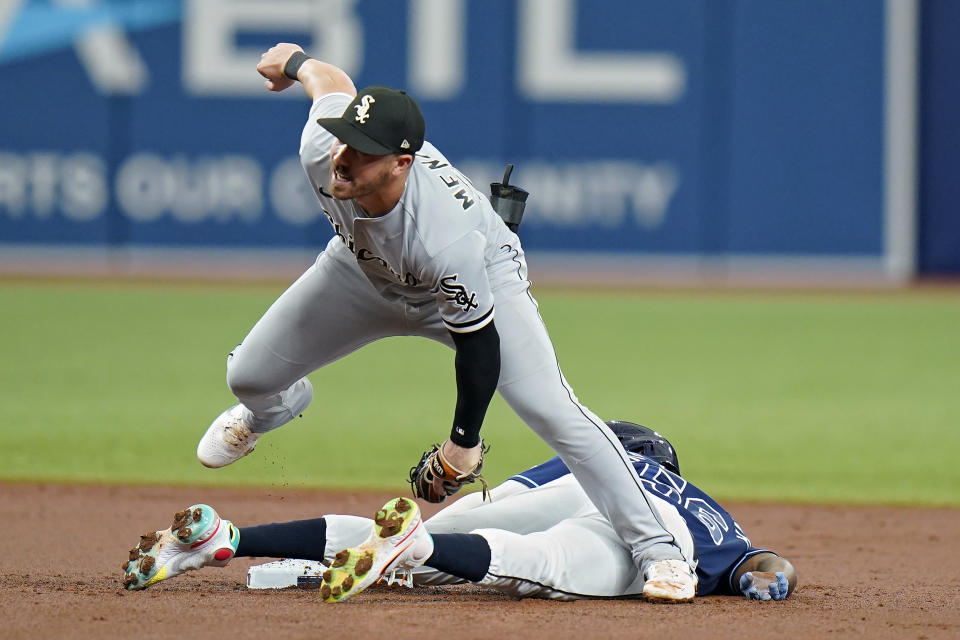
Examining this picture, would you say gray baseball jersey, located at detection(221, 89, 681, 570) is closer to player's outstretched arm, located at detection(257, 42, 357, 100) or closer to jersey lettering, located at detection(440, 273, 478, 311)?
jersey lettering, located at detection(440, 273, 478, 311)

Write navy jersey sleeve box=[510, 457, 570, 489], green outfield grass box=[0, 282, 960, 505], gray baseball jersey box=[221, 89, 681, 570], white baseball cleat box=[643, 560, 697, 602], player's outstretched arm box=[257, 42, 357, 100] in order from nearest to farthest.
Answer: gray baseball jersey box=[221, 89, 681, 570]
white baseball cleat box=[643, 560, 697, 602]
player's outstretched arm box=[257, 42, 357, 100]
navy jersey sleeve box=[510, 457, 570, 489]
green outfield grass box=[0, 282, 960, 505]

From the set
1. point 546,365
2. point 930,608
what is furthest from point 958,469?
point 546,365

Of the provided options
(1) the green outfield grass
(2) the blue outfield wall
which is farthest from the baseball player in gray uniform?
(2) the blue outfield wall

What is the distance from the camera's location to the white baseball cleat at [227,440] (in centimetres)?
499

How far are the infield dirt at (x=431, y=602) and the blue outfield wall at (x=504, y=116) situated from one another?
11600mm

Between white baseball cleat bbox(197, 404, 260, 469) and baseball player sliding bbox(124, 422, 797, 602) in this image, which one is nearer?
baseball player sliding bbox(124, 422, 797, 602)

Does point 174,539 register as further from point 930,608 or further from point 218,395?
point 218,395

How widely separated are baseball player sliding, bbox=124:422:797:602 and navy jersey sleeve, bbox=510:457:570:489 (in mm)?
11

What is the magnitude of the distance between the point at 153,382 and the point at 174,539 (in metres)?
5.56

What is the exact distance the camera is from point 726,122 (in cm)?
1688

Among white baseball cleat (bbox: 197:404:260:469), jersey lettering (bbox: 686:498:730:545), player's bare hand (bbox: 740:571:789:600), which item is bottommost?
player's bare hand (bbox: 740:571:789:600)

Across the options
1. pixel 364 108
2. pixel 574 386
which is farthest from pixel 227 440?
pixel 574 386

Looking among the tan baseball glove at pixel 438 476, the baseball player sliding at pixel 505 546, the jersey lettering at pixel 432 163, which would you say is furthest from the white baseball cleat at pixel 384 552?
the jersey lettering at pixel 432 163

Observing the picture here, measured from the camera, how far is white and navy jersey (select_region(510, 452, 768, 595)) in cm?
427
